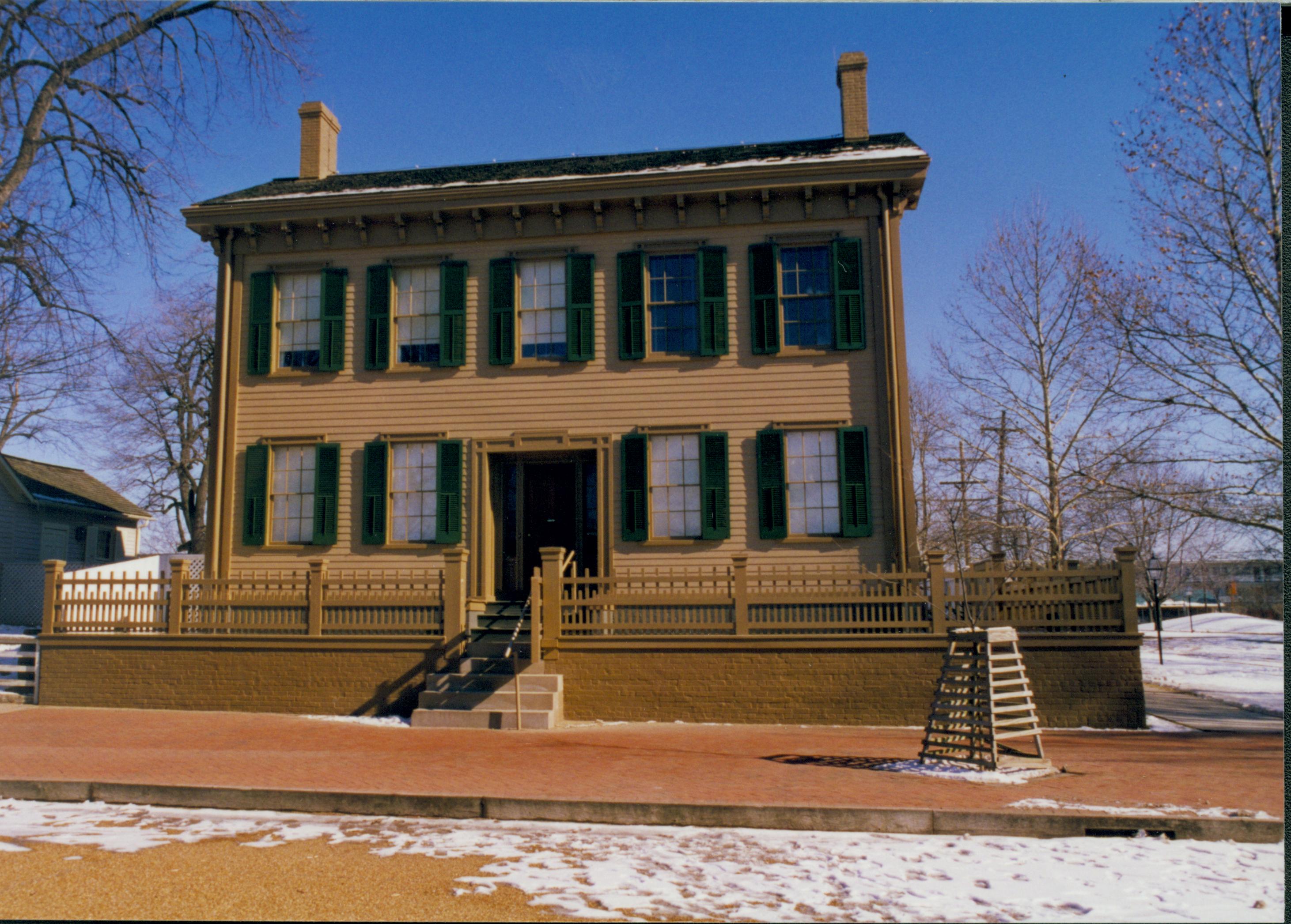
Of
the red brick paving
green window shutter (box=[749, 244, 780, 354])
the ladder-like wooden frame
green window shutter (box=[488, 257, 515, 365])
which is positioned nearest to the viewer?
the red brick paving

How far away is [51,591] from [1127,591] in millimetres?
14599

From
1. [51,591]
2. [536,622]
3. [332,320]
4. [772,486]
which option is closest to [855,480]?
[772,486]

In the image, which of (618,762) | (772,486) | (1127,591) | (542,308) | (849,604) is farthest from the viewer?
(542,308)

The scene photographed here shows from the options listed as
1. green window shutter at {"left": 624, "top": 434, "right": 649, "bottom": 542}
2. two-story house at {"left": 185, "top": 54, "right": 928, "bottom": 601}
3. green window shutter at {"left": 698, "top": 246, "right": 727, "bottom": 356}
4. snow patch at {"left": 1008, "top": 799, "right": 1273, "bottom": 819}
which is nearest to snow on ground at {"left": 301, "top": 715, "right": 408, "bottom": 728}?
two-story house at {"left": 185, "top": 54, "right": 928, "bottom": 601}

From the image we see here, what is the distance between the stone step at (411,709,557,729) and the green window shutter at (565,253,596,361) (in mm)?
5900

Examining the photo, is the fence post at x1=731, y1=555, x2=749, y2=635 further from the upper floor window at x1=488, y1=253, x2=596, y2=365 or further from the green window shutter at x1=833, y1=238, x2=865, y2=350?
the upper floor window at x1=488, y1=253, x2=596, y2=365

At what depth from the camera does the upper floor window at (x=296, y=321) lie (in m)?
15.9

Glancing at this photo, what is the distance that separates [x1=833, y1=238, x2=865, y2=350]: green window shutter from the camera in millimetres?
14711

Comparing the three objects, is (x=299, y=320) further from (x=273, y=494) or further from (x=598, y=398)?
(x=598, y=398)

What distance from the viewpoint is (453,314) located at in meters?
15.6

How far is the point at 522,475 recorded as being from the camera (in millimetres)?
15695

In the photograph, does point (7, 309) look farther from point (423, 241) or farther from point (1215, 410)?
point (1215, 410)

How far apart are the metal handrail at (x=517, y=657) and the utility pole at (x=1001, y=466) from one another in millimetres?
10236

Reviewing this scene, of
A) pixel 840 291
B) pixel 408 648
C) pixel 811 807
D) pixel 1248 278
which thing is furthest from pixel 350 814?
pixel 1248 278
